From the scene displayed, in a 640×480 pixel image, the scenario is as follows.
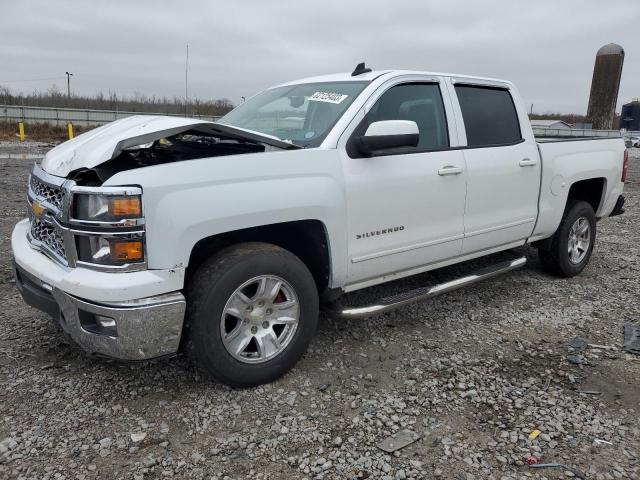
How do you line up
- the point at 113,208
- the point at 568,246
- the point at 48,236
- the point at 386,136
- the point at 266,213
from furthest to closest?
the point at 568,246, the point at 386,136, the point at 48,236, the point at 266,213, the point at 113,208

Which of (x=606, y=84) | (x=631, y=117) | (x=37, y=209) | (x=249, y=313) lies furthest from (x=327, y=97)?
(x=631, y=117)

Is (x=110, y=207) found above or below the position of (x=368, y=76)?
below

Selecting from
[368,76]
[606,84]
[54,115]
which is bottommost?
[54,115]

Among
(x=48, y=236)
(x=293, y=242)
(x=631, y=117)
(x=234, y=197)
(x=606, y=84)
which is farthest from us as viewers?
(x=631, y=117)

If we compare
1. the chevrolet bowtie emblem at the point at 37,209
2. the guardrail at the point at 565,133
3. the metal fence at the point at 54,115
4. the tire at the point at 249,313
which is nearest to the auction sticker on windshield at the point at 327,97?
the tire at the point at 249,313

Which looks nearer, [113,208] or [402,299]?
[113,208]

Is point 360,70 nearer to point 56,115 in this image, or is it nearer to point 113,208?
point 113,208

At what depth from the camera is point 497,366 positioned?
3404 millimetres

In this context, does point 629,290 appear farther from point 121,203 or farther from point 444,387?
point 121,203

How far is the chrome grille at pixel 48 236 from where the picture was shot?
2.81 meters

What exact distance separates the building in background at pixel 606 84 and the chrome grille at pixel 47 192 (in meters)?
46.4

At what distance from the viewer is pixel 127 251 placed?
8.22 ft

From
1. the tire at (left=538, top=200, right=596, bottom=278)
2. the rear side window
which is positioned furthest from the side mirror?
the tire at (left=538, top=200, right=596, bottom=278)

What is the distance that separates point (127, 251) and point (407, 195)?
6.11 feet
